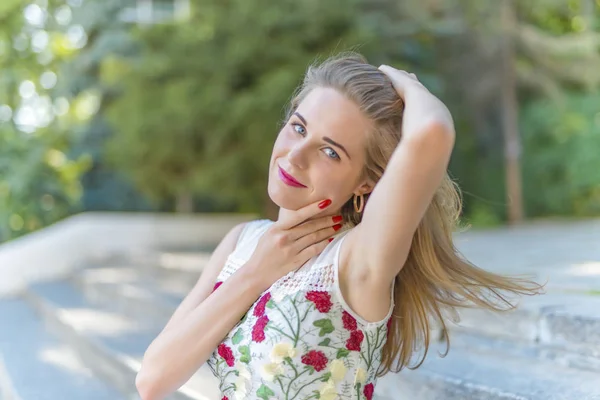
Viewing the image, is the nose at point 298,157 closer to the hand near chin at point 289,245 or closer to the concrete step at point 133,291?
the hand near chin at point 289,245

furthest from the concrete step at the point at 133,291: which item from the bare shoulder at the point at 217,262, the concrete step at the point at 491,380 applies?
the bare shoulder at the point at 217,262

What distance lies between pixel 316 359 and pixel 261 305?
139 mm

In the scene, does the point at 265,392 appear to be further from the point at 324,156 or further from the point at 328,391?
the point at 324,156

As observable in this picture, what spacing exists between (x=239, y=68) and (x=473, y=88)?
5162 mm

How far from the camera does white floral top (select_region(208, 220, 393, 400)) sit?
1.16m

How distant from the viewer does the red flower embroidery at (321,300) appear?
117 centimetres

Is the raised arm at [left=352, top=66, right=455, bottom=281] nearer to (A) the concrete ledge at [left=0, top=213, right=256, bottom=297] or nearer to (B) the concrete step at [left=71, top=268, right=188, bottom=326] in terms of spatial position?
(B) the concrete step at [left=71, top=268, right=188, bottom=326]

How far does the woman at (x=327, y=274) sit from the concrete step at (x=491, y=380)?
0.79 meters

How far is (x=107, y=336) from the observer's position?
12.7 feet

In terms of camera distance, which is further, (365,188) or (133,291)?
(133,291)

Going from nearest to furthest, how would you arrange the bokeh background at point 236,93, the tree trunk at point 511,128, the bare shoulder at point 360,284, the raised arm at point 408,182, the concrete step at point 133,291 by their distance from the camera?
the raised arm at point 408,182, the bare shoulder at point 360,284, the concrete step at point 133,291, the bokeh background at point 236,93, the tree trunk at point 511,128

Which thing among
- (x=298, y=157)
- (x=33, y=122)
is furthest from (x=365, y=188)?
(x=33, y=122)

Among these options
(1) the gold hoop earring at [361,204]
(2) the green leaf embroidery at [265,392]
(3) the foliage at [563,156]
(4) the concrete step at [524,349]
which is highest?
(1) the gold hoop earring at [361,204]

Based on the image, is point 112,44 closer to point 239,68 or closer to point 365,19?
point 239,68
